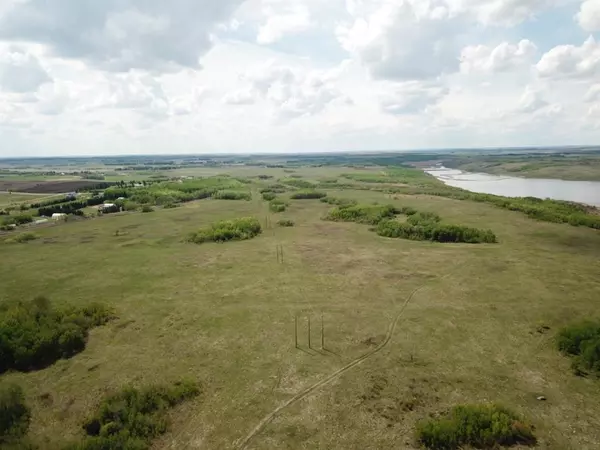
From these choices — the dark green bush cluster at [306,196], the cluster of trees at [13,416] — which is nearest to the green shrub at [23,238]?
the cluster of trees at [13,416]

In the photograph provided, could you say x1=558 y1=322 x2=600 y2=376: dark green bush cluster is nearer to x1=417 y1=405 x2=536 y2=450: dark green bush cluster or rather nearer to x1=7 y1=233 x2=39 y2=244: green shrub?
x1=417 y1=405 x2=536 y2=450: dark green bush cluster

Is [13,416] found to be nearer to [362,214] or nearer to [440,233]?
[440,233]

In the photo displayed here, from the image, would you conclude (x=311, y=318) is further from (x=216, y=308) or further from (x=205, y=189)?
(x=205, y=189)

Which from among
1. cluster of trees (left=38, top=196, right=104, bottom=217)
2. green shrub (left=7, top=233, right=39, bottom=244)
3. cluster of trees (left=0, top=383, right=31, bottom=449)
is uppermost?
cluster of trees (left=38, top=196, right=104, bottom=217)

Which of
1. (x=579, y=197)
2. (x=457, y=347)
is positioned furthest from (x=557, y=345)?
(x=579, y=197)

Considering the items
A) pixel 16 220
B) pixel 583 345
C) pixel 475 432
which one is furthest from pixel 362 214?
pixel 16 220

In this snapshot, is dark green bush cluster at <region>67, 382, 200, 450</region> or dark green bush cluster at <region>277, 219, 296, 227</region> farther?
dark green bush cluster at <region>277, 219, 296, 227</region>

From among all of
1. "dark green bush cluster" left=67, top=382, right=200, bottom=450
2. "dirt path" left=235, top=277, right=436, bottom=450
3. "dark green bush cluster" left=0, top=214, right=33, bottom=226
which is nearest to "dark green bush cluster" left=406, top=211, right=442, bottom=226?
"dirt path" left=235, top=277, right=436, bottom=450

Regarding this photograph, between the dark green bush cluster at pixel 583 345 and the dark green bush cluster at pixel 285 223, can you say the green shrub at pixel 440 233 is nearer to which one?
the dark green bush cluster at pixel 285 223
